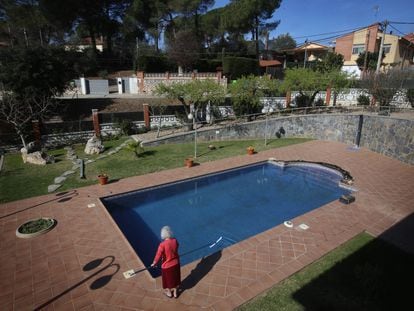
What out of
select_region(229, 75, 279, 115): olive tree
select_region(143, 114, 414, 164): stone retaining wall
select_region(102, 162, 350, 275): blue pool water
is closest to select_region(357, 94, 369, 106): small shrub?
select_region(143, 114, 414, 164): stone retaining wall

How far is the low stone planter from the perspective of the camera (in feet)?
24.2

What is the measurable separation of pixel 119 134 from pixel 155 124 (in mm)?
2655

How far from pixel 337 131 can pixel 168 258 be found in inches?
659

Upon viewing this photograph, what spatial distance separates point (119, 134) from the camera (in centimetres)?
1859

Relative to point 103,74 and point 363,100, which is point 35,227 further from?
point 103,74

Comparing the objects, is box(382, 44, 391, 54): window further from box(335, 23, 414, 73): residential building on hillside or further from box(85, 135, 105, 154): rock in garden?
box(85, 135, 105, 154): rock in garden

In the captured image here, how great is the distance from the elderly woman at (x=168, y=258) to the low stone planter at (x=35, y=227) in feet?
14.4

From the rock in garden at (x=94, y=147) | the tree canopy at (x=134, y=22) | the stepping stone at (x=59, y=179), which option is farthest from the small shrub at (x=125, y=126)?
the tree canopy at (x=134, y=22)

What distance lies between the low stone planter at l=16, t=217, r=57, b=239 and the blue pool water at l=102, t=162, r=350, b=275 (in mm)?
1914

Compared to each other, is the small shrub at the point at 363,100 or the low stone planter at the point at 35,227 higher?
the small shrub at the point at 363,100

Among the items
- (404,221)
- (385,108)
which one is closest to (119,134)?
(404,221)

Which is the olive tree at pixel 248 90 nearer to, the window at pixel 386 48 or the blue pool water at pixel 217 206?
the blue pool water at pixel 217 206

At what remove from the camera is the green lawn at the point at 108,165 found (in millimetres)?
10727

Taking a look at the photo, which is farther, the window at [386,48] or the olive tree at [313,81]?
the window at [386,48]
